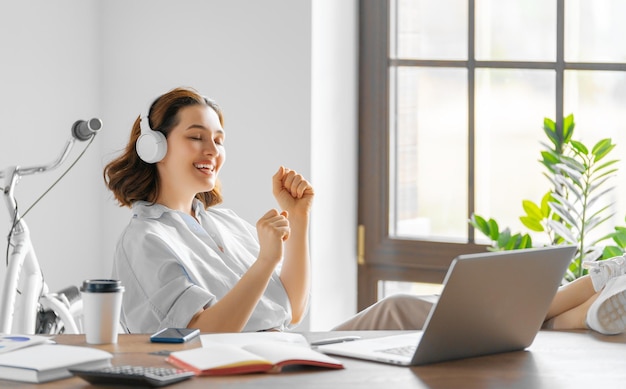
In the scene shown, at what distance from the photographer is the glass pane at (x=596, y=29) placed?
3420 millimetres

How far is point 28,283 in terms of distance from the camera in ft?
8.74

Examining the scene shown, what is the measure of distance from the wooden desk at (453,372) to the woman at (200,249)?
18.2 inches

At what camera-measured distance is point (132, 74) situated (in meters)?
3.56

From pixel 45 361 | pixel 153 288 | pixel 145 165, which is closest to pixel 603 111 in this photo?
pixel 145 165

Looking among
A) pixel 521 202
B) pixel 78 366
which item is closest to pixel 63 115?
pixel 521 202

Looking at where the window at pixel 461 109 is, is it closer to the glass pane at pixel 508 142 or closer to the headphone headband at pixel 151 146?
the glass pane at pixel 508 142

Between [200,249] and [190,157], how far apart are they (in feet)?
0.76

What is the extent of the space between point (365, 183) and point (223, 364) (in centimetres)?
223

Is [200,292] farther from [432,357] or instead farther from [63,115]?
[63,115]

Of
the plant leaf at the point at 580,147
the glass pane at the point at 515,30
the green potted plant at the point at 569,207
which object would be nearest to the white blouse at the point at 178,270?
the green potted plant at the point at 569,207

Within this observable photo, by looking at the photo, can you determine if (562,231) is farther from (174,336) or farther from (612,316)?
(174,336)

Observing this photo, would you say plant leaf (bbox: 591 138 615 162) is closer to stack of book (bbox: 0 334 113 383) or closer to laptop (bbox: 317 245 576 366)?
laptop (bbox: 317 245 576 366)

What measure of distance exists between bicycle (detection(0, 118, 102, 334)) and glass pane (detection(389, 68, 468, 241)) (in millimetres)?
1387

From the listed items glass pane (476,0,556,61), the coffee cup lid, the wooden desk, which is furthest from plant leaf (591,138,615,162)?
the coffee cup lid
